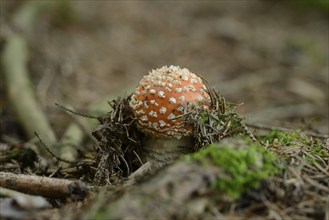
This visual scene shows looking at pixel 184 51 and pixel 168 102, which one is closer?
pixel 168 102

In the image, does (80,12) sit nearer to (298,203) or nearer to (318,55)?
(318,55)

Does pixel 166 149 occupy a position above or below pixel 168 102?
below

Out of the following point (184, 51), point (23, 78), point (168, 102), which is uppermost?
point (184, 51)

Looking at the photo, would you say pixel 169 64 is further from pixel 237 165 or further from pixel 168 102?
pixel 237 165

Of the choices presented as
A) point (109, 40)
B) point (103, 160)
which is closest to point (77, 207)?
point (103, 160)

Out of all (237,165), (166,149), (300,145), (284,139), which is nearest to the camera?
(237,165)

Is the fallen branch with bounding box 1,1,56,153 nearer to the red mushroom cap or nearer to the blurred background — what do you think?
the blurred background

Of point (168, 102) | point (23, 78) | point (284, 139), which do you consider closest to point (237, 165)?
point (168, 102)

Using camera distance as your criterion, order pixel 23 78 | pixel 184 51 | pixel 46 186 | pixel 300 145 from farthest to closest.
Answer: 1. pixel 184 51
2. pixel 23 78
3. pixel 300 145
4. pixel 46 186
